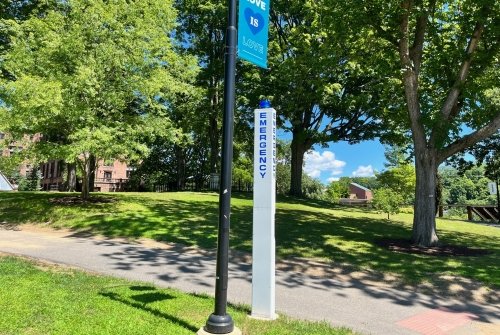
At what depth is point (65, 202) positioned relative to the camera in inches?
682

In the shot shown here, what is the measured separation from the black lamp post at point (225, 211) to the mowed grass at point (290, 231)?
5431mm

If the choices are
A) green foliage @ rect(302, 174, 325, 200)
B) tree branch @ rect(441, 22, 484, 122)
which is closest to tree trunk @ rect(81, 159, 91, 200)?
tree branch @ rect(441, 22, 484, 122)

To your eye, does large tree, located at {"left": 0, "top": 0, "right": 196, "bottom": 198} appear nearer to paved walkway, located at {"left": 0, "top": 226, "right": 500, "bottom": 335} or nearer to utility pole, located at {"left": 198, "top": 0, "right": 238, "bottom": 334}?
paved walkway, located at {"left": 0, "top": 226, "right": 500, "bottom": 335}

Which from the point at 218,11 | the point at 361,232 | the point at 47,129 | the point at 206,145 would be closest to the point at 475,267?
the point at 361,232

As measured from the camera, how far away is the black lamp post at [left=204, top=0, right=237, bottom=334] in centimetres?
476

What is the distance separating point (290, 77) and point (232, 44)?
17993 mm

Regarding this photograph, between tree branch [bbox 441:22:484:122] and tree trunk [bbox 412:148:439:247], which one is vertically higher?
A: tree branch [bbox 441:22:484:122]

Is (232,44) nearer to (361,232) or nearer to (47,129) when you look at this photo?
(361,232)

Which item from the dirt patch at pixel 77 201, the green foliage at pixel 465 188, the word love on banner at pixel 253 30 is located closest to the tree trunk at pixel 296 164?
the dirt patch at pixel 77 201

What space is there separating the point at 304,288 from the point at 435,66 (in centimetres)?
1022


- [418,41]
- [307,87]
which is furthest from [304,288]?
[307,87]

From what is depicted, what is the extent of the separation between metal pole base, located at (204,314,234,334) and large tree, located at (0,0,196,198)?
10788 mm

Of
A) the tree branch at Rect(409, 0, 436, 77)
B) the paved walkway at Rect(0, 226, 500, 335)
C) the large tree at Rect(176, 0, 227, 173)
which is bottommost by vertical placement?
the paved walkway at Rect(0, 226, 500, 335)

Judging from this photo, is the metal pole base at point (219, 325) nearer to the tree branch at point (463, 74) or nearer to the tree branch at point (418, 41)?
the tree branch at point (463, 74)
